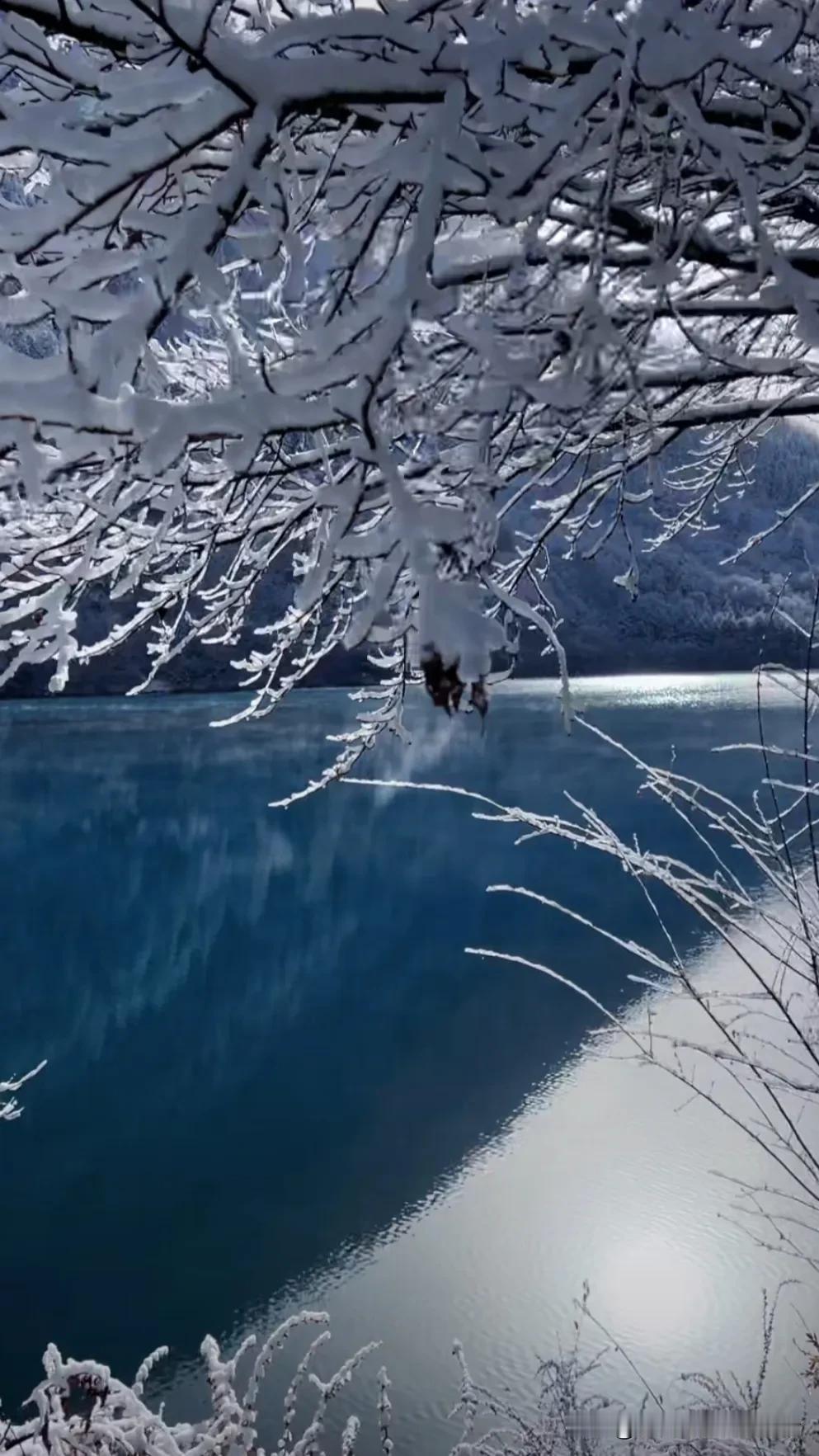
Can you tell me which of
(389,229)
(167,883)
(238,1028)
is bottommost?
(238,1028)

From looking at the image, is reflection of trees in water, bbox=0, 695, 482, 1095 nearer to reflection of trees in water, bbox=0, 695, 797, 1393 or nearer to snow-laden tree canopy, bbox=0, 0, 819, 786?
reflection of trees in water, bbox=0, 695, 797, 1393

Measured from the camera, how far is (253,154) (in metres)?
1.48

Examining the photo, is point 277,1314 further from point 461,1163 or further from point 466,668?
→ point 466,668

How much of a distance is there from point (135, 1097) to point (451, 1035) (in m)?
3.30

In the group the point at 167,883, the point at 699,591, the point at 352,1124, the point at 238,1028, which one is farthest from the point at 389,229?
the point at 699,591

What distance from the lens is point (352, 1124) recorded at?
33.4ft

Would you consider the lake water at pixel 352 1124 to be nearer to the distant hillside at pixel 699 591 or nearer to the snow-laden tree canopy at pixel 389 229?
the snow-laden tree canopy at pixel 389 229

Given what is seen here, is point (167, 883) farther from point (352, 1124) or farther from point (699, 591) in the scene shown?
point (699, 591)

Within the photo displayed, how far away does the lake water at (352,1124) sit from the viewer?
7199 mm

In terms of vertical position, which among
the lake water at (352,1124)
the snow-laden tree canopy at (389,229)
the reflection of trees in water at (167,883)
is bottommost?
the lake water at (352,1124)

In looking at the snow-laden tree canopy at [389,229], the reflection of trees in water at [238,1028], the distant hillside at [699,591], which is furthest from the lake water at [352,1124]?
the distant hillside at [699,591]

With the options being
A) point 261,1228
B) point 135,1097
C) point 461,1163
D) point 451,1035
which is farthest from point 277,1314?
point 451,1035

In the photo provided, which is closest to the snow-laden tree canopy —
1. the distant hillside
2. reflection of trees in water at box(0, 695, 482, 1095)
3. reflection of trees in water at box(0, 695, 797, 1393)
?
reflection of trees in water at box(0, 695, 797, 1393)

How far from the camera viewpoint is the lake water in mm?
7199
